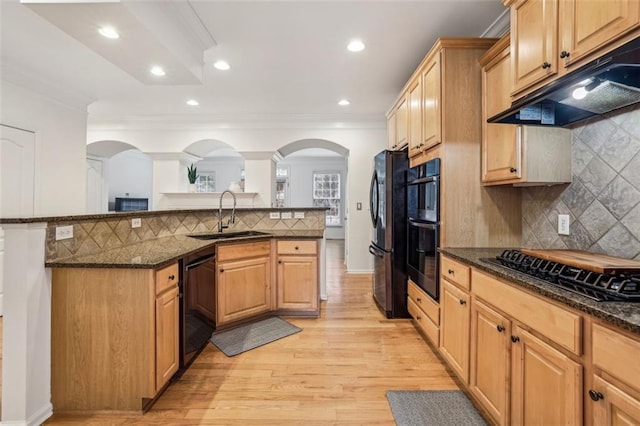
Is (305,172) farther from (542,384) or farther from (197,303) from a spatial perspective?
(542,384)

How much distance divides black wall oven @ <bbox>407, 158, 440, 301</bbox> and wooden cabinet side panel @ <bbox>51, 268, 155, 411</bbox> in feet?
6.25

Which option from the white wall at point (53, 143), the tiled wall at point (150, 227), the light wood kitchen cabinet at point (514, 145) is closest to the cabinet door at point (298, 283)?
the tiled wall at point (150, 227)

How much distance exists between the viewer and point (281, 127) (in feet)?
16.2

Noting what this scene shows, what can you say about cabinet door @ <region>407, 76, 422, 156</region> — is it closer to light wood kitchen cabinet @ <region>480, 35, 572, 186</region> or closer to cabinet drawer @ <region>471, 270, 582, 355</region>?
light wood kitchen cabinet @ <region>480, 35, 572, 186</region>

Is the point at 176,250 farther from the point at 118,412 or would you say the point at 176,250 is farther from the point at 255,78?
the point at 255,78

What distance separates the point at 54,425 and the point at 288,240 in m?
2.05

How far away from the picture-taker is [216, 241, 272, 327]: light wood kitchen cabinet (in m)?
2.67

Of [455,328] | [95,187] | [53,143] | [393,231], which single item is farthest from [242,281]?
[95,187]

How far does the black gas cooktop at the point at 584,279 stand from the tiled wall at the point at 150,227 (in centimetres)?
244

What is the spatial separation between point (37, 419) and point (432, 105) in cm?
316

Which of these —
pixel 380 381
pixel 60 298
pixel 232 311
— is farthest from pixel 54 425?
pixel 380 381

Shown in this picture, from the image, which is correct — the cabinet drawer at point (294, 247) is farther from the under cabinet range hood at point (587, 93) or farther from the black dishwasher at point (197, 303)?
the under cabinet range hood at point (587, 93)

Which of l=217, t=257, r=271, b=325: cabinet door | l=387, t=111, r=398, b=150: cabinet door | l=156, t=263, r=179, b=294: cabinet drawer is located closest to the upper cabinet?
l=387, t=111, r=398, b=150: cabinet door

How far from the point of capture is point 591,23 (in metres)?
1.16
